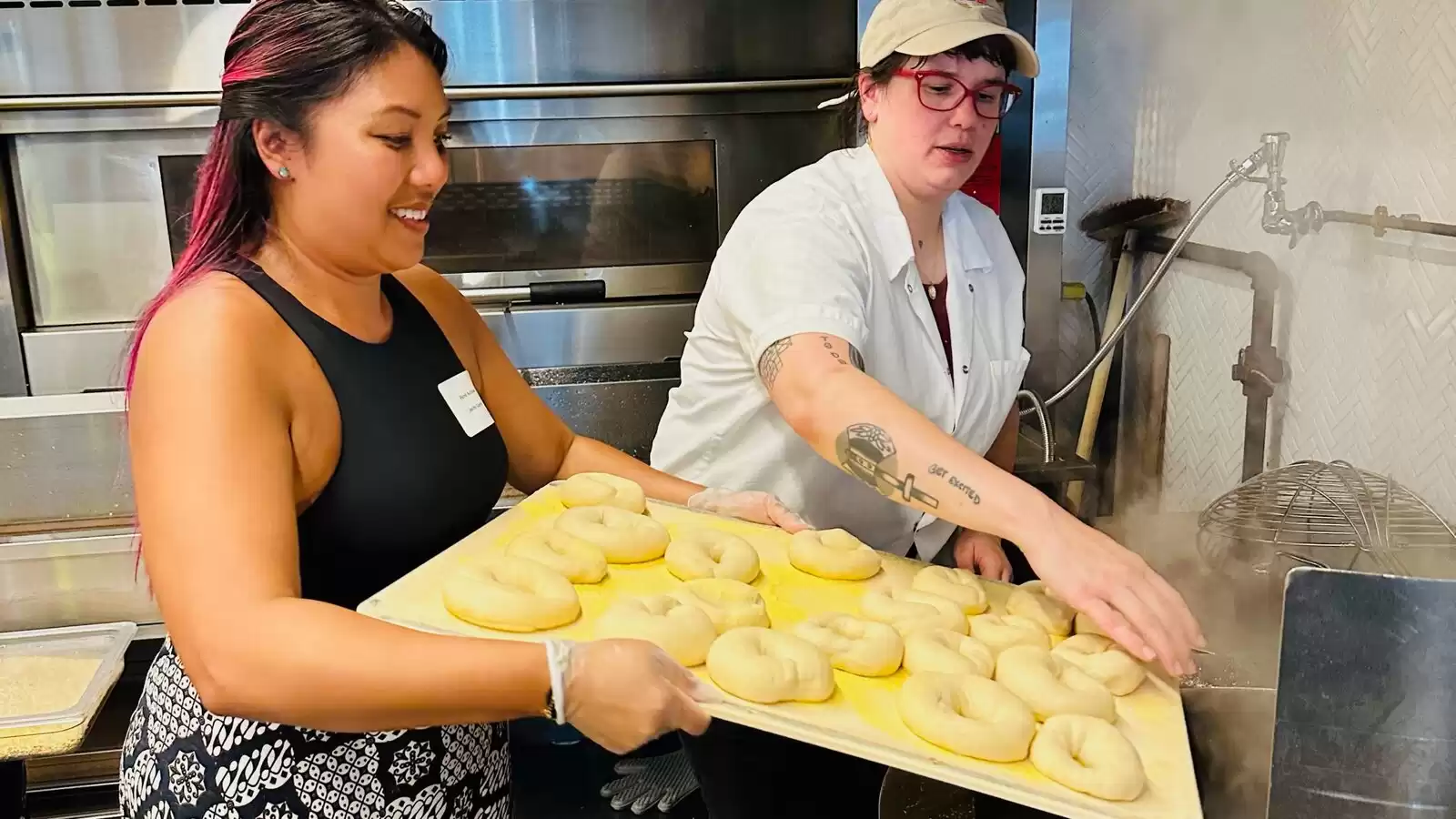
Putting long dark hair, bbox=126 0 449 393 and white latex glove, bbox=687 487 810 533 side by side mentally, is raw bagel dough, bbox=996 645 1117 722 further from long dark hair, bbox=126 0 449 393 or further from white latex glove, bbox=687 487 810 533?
long dark hair, bbox=126 0 449 393

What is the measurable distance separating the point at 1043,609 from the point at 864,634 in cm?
24

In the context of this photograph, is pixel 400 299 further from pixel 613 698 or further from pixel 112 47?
pixel 112 47

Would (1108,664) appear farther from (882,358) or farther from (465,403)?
(465,403)

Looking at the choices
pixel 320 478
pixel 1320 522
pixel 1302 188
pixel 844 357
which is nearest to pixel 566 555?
pixel 320 478

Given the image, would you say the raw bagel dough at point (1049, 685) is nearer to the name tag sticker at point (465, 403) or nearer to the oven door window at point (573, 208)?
the name tag sticker at point (465, 403)

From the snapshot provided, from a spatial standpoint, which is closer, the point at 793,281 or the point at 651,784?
the point at 793,281

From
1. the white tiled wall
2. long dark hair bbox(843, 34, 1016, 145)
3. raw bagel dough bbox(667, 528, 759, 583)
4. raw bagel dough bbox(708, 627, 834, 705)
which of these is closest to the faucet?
the white tiled wall

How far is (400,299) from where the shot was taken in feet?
3.98

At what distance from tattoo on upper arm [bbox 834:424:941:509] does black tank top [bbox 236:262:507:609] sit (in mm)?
422

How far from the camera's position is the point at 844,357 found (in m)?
1.17

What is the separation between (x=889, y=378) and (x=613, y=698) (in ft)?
2.27

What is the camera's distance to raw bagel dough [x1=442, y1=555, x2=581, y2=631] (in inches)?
39.8

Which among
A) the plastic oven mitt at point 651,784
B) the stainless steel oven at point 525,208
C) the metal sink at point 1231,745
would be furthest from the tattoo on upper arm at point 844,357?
the stainless steel oven at point 525,208

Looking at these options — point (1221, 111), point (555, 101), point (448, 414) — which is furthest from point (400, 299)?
point (1221, 111)
